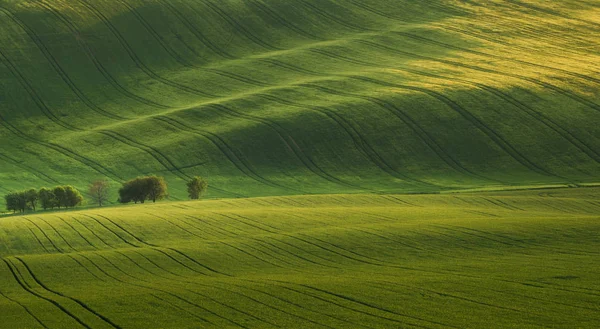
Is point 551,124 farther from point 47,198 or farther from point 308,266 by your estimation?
point 308,266

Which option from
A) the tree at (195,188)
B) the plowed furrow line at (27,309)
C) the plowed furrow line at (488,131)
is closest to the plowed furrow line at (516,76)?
the plowed furrow line at (488,131)

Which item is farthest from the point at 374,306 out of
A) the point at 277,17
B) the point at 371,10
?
the point at 371,10

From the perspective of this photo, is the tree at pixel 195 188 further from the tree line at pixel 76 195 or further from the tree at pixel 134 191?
the tree at pixel 134 191

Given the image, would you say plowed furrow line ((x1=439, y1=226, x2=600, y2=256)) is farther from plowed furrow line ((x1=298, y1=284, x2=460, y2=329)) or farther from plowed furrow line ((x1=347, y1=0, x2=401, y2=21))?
plowed furrow line ((x1=347, y1=0, x2=401, y2=21))

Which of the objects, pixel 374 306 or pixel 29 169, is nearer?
pixel 374 306

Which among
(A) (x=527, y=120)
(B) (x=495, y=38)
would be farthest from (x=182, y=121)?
(B) (x=495, y=38)
